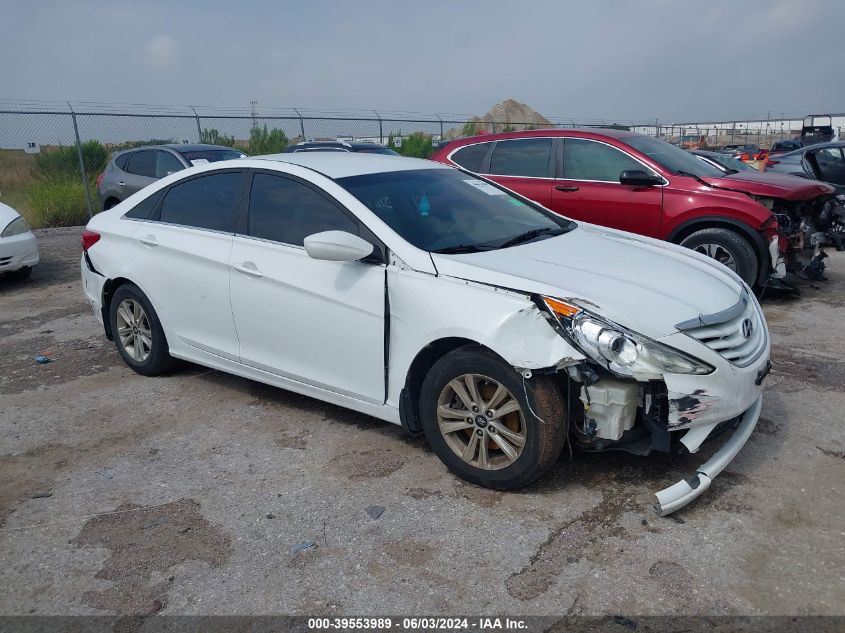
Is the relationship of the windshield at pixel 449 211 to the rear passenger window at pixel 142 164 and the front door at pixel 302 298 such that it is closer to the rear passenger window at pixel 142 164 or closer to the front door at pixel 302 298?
the front door at pixel 302 298

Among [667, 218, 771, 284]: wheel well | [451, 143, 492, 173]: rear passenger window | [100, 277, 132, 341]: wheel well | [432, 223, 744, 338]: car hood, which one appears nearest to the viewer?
[432, 223, 744, 338]: car hood

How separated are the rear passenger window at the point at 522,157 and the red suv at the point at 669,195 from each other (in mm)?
11

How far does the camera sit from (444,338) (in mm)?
3631

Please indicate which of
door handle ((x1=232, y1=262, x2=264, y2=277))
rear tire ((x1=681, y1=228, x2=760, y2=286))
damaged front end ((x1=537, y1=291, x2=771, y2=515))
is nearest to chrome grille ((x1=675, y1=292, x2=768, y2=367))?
damaged front end ((x1=537, y1=291, x2=771, y2=515))

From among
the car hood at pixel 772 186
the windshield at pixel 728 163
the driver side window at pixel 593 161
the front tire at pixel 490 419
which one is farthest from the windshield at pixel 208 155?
the front tire at pixel 490 419

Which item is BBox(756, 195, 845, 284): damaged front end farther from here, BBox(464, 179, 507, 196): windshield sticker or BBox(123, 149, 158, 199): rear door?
BBox(123, 149, 158, 199): rear door

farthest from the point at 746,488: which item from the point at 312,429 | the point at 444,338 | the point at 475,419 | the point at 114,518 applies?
the point at 114,518

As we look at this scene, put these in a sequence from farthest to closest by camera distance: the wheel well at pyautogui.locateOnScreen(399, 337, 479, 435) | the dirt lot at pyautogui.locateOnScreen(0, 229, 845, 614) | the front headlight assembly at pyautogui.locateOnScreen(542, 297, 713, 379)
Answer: the wheel well at pyautogui.locateOnScreen(399, 337, 479, 435), the front headlight assembly at pyautogui.locateOnScreen(542, 297, 713, 379), the dirt lot at pyautogui.locateOnScreen(0, 229, 845, 614)

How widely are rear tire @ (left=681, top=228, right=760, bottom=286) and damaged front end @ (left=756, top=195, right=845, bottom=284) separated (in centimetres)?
20

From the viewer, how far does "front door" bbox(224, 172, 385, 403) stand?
3.96 meters

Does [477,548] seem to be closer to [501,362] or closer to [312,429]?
[501,362]

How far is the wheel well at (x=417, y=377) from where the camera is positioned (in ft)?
12.1

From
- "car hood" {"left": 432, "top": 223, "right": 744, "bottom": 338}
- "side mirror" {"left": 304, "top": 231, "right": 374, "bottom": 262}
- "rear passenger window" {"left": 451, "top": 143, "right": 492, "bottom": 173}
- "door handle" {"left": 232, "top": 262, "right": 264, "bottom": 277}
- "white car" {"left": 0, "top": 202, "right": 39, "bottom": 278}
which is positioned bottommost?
"white car" {"left": 0, "top": 202, "right": 39, "bottom": 278}

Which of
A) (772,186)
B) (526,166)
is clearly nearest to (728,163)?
(772,186)
